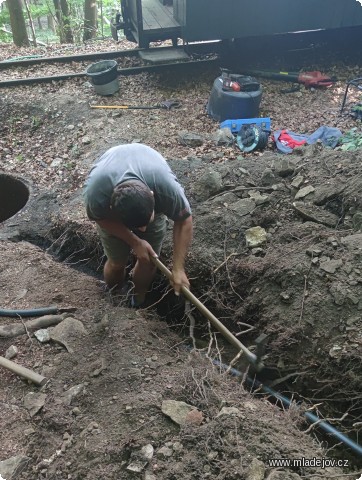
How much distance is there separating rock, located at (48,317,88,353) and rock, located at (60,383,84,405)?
40 cm

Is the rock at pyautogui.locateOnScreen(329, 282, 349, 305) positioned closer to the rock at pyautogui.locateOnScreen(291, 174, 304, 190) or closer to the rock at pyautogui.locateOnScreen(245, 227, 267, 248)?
the rock at pyautogui.locateOnScreen(245, 227, 267, 248)

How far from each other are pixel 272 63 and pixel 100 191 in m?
7.05

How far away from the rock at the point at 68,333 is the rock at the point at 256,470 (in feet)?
5.33

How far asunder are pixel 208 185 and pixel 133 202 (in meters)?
2.36

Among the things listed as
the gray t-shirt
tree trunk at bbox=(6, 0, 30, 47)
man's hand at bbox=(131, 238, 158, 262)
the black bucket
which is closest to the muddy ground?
man's hand at bbox=(131, 238, 158, 262)

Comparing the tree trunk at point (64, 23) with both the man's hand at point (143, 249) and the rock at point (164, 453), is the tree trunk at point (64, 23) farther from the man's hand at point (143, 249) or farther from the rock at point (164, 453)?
the rock at point (164, 453)

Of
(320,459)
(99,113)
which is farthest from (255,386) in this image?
(99,113)

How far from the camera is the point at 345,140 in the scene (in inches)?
225

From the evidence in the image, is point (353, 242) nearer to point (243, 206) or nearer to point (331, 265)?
point (331, 265)

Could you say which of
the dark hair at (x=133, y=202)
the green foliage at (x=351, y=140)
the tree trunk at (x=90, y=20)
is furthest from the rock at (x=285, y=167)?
the tree trunk at (x=90, y=20)

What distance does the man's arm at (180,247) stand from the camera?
10.7 ft

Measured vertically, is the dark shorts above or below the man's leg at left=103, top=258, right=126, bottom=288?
above

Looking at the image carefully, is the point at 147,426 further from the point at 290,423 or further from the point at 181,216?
the point at 181,216

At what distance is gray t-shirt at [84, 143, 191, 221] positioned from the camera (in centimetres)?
296
